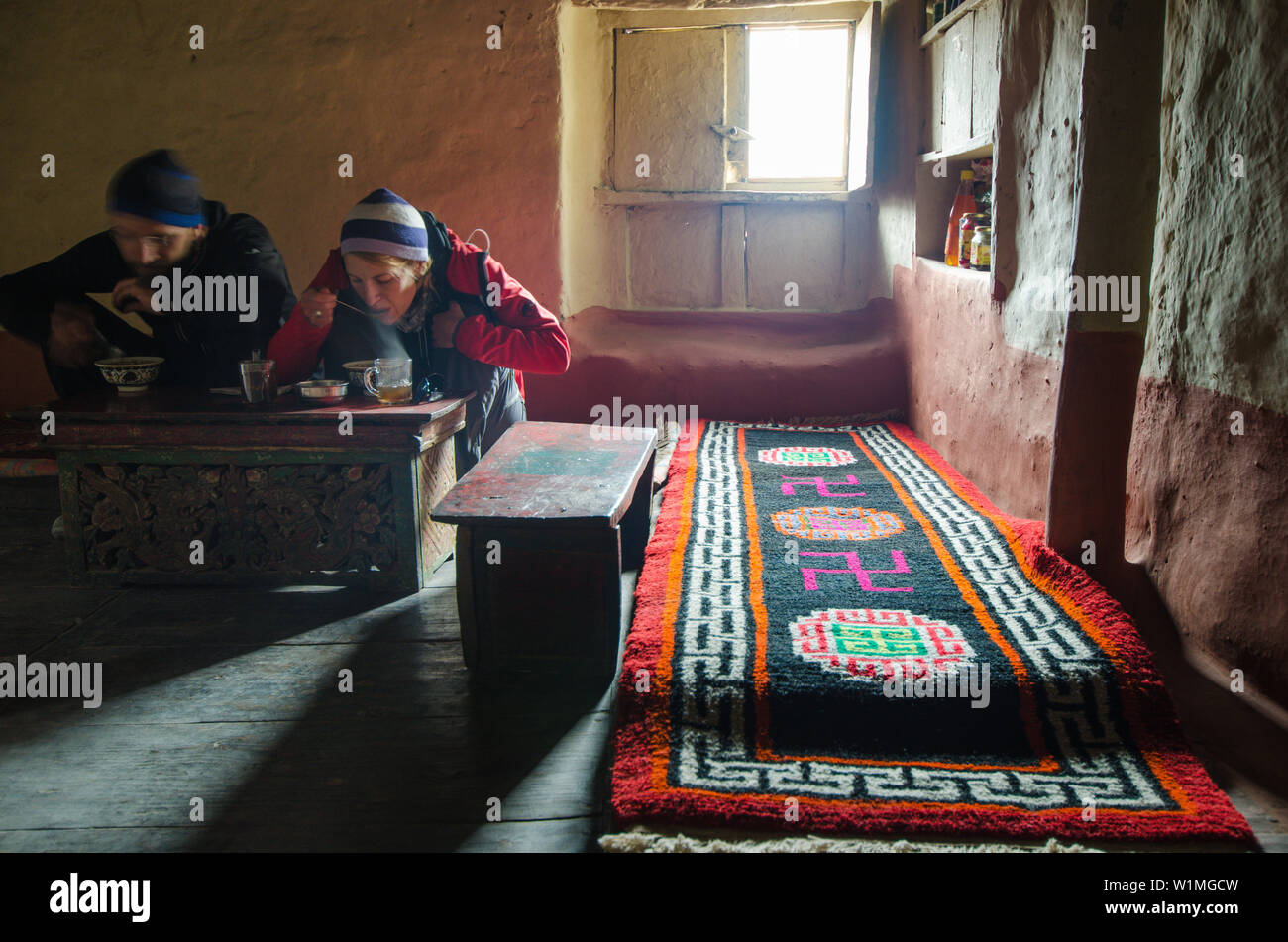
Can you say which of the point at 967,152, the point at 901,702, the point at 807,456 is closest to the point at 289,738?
the point at 901,702

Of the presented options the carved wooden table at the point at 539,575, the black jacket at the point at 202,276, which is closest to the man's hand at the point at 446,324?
the black jacket at the point at 202,276

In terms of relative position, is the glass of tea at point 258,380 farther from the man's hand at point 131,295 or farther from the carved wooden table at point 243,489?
the man's hand at point 131,295

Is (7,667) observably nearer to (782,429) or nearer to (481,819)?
(481,819)

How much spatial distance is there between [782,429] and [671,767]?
288 cm

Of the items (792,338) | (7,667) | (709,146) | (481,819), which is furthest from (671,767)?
(709,146)

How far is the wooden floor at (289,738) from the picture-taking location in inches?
70.4

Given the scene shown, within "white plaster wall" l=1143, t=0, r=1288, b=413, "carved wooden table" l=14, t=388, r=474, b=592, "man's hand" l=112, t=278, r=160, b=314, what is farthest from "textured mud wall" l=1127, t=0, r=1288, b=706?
"man's hand" l=112, t=278, r=160, b=314

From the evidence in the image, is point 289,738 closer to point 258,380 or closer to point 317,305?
point 258,380

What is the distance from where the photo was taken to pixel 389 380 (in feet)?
9.51

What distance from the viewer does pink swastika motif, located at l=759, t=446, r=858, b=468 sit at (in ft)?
13.2

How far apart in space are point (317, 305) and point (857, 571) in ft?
6.13

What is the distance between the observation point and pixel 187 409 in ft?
9.16

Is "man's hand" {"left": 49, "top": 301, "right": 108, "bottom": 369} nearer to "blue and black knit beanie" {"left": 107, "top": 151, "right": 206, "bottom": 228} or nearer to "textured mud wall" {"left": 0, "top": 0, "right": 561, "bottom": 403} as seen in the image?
"blue and black knit beanie" {"left": 107, "top": 151, "right": 206, "bottom": 228}

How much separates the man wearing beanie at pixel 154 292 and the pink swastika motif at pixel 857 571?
194cm
